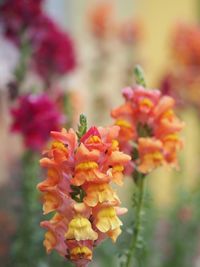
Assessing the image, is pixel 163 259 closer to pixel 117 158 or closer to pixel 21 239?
pixel 21 239

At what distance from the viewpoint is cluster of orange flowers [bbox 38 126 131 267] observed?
1206 millimetres

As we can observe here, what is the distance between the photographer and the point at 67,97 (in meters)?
2.12

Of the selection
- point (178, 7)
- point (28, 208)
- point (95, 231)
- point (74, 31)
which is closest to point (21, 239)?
point (28, 208)

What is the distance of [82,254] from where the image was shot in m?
1.24

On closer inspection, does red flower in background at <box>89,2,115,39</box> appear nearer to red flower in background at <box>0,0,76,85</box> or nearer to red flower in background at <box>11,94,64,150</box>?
red flower in background at <box>0,0,76,85</box>

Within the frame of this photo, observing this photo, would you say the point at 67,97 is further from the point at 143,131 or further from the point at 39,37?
the point at 143,131

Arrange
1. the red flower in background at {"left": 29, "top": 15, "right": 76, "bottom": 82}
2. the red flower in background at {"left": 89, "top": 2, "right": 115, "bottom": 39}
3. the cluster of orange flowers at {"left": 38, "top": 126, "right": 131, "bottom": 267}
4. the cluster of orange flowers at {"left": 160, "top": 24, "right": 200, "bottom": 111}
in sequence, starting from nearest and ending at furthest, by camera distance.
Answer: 1. the cluster of orange flowers at {"left": 38, "top": 126, "right": 131, "bottom": 267}
2. the red flower in background at {"left": 29, "top": 15, "right": 76, "bottom": 82}
3. the cluster of orange flowers at {"left": 160, "top": 24, "right": 200, "bottom": 111}
4. the red flower in background at {"left": 89, "top": 2, "right": 115, "bottom": 39}

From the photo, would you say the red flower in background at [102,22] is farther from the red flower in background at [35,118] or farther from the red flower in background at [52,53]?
the red flower in background at [35,118]

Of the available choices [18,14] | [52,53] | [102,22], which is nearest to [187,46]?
[102,22]

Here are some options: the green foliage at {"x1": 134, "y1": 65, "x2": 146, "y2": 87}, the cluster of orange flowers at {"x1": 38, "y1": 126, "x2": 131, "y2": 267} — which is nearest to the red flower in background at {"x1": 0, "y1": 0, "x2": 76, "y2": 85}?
the green foliage at {"x1": 134, "y1": 65, "x2": 146, "y2": 87}

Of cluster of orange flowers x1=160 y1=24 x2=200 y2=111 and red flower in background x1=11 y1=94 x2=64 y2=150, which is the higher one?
cluster of orange flowers x1=160 y1=24 x2=200 y2=111

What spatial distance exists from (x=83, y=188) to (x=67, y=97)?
0.92 metres

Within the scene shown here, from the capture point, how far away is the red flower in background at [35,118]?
1811 mm

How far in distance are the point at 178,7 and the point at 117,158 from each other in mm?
3430
